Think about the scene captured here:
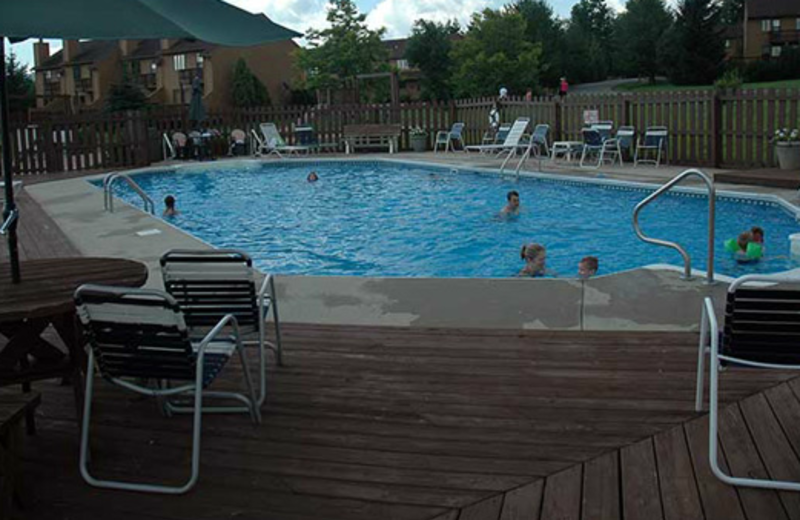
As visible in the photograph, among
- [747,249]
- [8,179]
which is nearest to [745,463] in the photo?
[8,179]

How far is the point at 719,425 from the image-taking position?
3422 mm

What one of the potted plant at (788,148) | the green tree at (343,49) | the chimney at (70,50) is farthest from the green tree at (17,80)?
the potted plant at (788,148)

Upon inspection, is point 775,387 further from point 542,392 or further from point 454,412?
point 454,412

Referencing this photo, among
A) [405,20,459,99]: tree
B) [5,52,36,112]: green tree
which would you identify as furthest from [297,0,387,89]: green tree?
[5,52,36,112]: green tree

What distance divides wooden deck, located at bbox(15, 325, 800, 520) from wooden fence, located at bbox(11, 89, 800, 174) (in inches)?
423

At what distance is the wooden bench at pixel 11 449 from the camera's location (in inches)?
104

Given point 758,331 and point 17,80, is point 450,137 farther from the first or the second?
point 17,80

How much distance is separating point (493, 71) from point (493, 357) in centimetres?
4809

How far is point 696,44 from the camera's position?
44.9 metres

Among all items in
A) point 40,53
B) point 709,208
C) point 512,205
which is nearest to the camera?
point 709,208

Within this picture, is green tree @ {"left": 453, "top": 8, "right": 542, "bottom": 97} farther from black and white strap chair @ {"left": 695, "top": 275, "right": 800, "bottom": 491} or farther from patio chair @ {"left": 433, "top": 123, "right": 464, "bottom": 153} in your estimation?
black and white strap chair @ {"left": 695, "top": 275, "right": 800, "bottom": 491}

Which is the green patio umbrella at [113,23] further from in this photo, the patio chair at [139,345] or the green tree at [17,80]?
the green tree at [17,80]

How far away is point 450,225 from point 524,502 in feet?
29.9

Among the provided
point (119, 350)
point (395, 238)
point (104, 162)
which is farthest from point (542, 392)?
point (104, 162)
